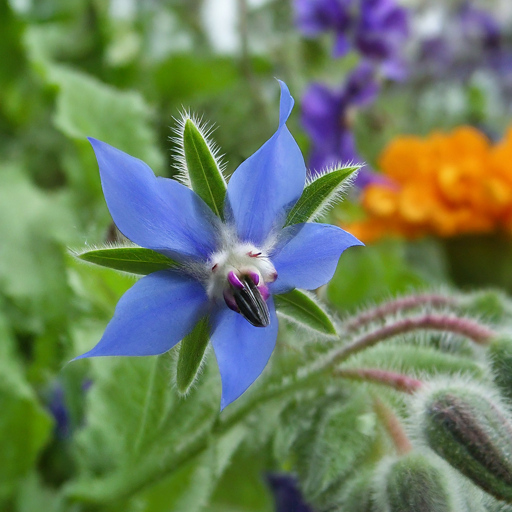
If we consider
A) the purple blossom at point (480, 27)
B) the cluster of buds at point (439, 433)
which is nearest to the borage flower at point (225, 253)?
the cluster of buds at point (439, 433)

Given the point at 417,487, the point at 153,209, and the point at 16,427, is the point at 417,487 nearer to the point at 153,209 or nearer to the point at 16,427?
the point at 153,209

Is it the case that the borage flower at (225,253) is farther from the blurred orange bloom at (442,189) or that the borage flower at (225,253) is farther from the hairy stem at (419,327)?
the blurred orange bloom at (442,189)

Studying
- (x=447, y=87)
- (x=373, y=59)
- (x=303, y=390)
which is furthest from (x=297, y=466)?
(x=447, y=87)

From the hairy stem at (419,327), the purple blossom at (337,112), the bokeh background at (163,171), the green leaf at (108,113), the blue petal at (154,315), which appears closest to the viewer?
the blue petal at (154,315)

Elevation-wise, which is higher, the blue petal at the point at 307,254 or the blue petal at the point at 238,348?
the blue petal at the point at 307,254

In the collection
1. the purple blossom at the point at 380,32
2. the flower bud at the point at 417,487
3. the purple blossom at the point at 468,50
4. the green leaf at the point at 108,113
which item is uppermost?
the purple blossom at the point at 468,50

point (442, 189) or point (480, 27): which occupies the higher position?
point (480, 27)

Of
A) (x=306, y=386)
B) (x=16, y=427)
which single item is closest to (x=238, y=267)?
(x=306, y=386)
